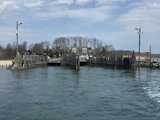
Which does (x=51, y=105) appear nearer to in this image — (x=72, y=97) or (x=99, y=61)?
(x=72, y=97)

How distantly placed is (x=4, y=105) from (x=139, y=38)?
47931 millimetres

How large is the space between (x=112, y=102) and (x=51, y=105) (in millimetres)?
4671

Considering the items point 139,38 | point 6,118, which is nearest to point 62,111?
point 6,118

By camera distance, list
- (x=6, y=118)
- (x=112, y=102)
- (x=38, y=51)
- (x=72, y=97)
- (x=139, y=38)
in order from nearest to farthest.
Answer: (x=6, y=118), (x=112, y=102), (x=72, y=97), (x=139, y=38), (x=38, y=51)

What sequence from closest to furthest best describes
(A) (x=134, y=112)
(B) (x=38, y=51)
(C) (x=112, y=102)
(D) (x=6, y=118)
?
(D) (x=6, y=118)
(A) (x=134, y=112)
(C) (x=112, y=102)
(B) (x=38, y=51)

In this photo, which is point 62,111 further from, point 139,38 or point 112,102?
point 139,38

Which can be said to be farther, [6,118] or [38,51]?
[38,51]

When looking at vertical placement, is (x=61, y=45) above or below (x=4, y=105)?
above

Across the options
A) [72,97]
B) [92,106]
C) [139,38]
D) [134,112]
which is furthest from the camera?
[139,38]

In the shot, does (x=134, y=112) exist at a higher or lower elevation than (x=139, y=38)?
lower

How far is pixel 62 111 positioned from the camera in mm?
14859

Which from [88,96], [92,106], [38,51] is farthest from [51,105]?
[38,51]

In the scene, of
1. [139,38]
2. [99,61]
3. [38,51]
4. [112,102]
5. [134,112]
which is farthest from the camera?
[38,51]

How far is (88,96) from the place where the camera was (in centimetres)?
1997
